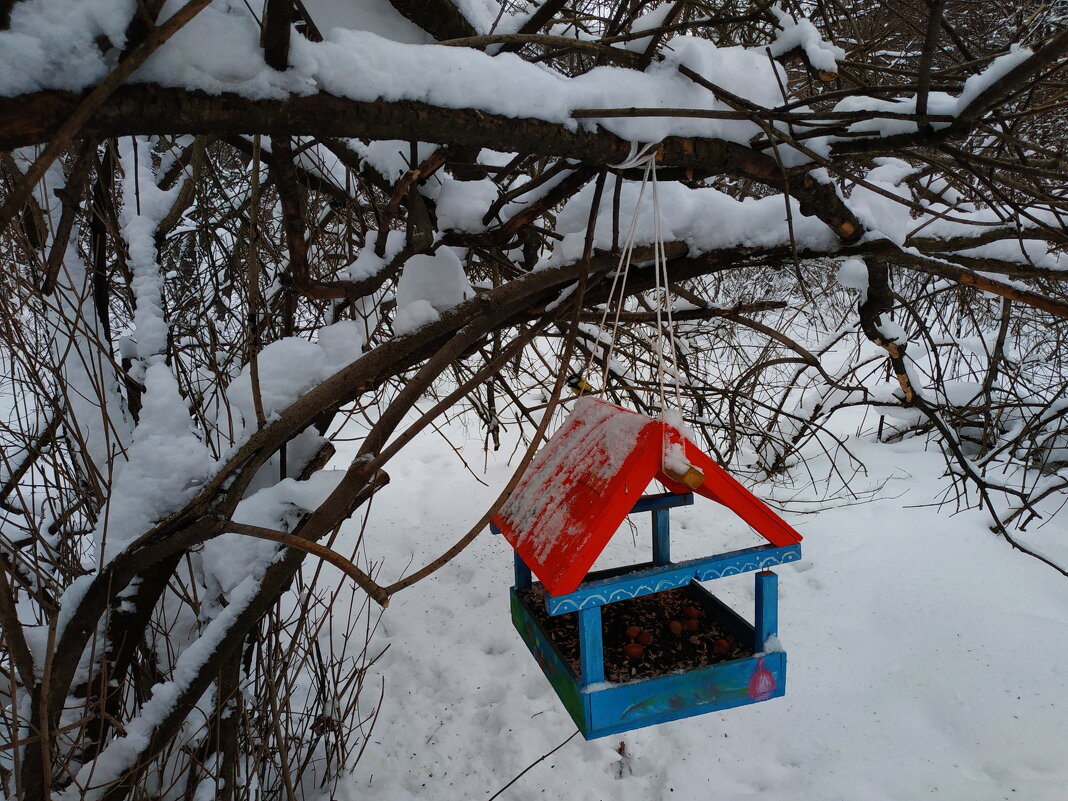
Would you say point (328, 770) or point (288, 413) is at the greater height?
point (288, 413)

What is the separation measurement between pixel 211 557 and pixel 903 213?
1951 mm

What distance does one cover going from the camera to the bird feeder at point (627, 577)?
4.16 ft

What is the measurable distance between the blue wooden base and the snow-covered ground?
1.43 m

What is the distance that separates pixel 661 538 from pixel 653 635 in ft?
0.85

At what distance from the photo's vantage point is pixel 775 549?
1468 mm

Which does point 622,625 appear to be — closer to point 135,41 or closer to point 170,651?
point 170,651

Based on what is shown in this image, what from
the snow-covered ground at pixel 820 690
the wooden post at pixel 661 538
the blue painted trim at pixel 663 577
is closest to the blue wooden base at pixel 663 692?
the blue painted trim at pixel 663 577

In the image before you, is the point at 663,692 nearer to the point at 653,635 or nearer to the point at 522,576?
the point at 653,635

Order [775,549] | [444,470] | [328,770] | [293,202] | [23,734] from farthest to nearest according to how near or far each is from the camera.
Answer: [444,470] < [328,770] < [775,549] < [23,734] < [293,202]

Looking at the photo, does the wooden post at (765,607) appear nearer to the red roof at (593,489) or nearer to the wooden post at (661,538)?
the red roof at (593,489)

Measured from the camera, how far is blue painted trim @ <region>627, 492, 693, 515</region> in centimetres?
177

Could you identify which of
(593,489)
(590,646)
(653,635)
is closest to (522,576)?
(653,635)

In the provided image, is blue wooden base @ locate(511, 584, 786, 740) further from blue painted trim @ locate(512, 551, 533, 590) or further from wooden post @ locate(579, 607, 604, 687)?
blue painted trim @ locate(512, 551, 533, 590)

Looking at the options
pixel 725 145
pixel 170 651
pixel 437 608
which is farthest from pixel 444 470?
pixel 725 145
